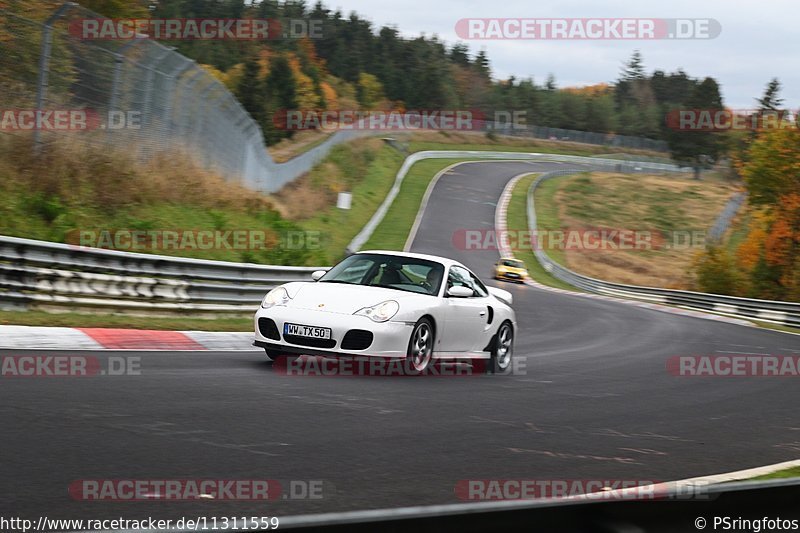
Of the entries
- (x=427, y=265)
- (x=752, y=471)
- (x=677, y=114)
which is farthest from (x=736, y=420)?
(x=677, y=114)

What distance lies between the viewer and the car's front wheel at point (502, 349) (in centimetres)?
1216

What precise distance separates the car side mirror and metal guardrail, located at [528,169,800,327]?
2112 cm

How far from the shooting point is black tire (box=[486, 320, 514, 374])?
39.9ft

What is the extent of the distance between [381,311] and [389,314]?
0.09m

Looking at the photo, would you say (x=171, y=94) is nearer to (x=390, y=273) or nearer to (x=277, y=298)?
(x=390, y=273)

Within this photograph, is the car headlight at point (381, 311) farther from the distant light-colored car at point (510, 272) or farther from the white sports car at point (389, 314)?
the distant light-colored car at point (510, 272)

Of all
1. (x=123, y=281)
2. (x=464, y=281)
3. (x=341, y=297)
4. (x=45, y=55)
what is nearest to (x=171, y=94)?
(x=45, y=55)

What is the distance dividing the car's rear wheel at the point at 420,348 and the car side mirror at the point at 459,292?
50 cm

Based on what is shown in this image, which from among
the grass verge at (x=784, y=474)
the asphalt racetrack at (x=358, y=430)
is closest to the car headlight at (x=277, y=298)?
the asphalt racetrack at (x=358, y=430)

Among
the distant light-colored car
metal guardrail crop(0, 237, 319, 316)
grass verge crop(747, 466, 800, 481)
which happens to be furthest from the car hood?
the distant light-colored car

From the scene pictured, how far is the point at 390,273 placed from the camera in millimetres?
11203

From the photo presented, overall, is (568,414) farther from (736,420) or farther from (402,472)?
(402,472)

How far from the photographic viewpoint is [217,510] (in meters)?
4.54

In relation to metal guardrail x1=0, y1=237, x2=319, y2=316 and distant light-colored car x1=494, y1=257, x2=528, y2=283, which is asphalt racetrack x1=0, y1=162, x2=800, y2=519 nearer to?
metal guardrail x1=0, y1=237, x2=319, y2=316
